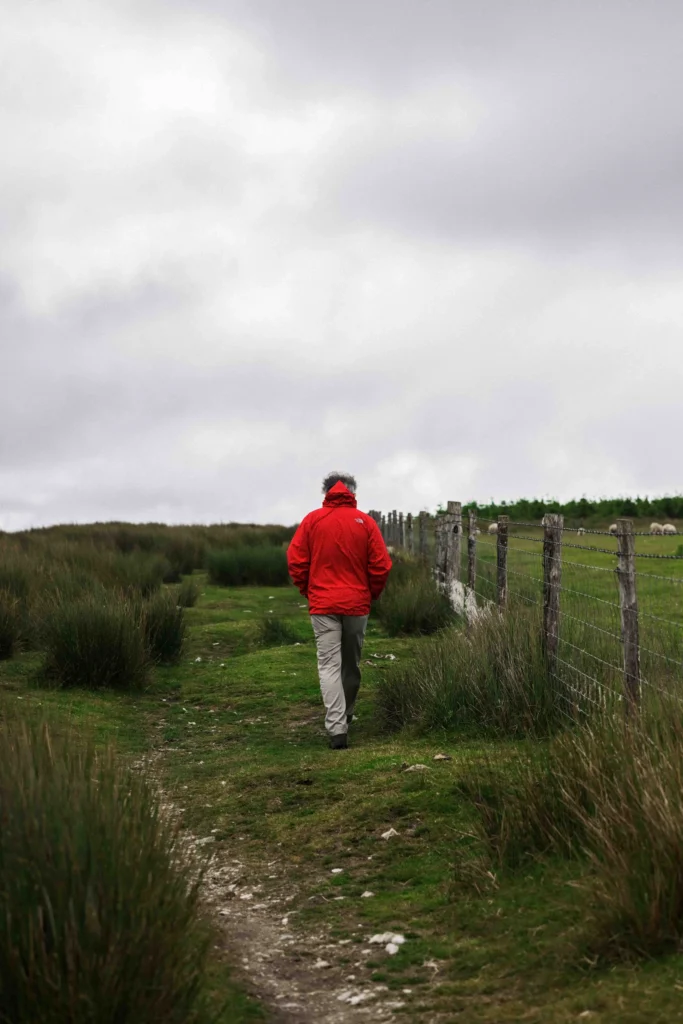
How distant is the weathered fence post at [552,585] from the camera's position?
916cm

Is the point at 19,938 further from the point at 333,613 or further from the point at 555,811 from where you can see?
the point at 333,613

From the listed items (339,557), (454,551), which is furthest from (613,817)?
(454,551)

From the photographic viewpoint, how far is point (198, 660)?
15164 millimetres

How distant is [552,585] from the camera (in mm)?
9195

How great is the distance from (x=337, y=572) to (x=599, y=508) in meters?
39.7

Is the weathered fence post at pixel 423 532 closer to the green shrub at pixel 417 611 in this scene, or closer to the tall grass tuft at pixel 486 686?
the green shrub at pixel 417 611

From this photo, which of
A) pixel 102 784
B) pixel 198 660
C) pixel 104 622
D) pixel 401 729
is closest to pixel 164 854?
pixel 102 784

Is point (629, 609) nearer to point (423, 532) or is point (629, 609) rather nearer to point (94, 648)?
point (94, 648)

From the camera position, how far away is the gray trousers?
992cm

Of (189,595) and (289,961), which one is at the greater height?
(189,595)

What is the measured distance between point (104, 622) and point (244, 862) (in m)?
6.25

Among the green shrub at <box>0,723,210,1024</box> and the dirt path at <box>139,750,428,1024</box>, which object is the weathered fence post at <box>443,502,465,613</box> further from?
the green shrub at <box>0,723,210,1024</box>

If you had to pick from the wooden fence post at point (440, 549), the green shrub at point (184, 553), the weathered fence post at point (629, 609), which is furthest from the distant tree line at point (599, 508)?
the weathered fence post at point (629, 609)

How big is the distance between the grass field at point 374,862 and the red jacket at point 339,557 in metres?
1.24
